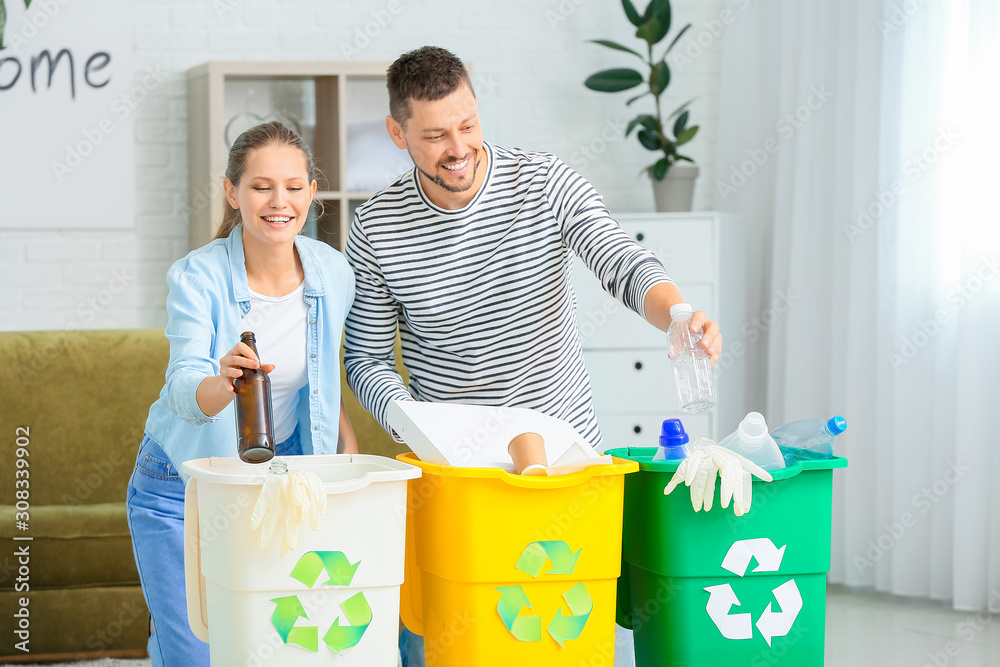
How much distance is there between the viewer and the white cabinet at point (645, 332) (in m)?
3.61

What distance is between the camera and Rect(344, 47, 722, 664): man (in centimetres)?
168

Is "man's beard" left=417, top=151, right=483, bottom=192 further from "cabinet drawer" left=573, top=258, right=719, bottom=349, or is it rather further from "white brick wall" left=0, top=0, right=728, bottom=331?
"white brick wall" left=0, top=0, right=728, bottom=331

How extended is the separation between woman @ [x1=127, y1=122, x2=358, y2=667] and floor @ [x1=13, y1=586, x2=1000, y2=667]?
56.0 inches

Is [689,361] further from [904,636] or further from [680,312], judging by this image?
[904,636]

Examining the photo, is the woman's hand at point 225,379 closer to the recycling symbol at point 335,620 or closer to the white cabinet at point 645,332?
the recycling symbol at point 335,620

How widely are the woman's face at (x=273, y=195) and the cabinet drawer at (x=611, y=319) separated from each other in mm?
2078

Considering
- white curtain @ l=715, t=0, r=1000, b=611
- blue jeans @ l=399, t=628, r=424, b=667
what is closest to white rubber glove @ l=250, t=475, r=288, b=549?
blue jeans @ l=399, t=628, r=424, b=667

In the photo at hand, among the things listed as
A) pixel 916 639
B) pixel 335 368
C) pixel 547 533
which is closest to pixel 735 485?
pixel 547 533

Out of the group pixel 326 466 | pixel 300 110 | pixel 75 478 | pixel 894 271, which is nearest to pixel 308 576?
pixel 326 466

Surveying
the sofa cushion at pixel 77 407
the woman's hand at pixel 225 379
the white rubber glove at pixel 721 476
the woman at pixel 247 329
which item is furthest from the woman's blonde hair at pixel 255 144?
the sofa cushion at pixel 77 407

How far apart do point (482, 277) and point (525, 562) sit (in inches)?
26.1

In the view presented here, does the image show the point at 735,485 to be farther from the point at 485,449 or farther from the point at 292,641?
the point at 292,641

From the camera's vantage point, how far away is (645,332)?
3.61 metres

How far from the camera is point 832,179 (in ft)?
11.6
